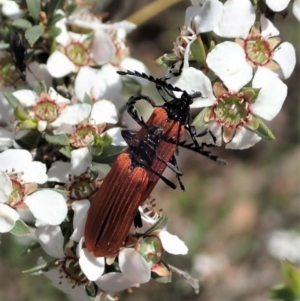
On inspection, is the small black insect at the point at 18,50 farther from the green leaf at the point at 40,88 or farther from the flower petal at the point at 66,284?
the flower petal at the point at 66,284

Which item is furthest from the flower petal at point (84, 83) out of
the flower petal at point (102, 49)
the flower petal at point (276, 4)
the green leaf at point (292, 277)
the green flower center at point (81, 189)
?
the green leaf at point (292, 277)

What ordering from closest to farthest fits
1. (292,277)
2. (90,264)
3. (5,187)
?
(5,187)
(90,264)
(292,277)

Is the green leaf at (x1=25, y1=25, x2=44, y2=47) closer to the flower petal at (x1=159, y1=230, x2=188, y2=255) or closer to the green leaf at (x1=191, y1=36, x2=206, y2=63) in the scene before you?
the green leaf at (x1=191, y1=36, x2=206, y2=63)

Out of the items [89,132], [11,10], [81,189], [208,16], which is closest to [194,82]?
[208,16]

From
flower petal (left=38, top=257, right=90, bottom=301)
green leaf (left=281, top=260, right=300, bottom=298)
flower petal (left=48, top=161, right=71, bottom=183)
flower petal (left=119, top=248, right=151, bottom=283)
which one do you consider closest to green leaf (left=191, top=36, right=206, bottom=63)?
flower petal (left=48, top=161, right=71, bottom=183)

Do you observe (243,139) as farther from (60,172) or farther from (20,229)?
(20,229)

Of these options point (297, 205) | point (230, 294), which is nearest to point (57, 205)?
point (230, 294)
